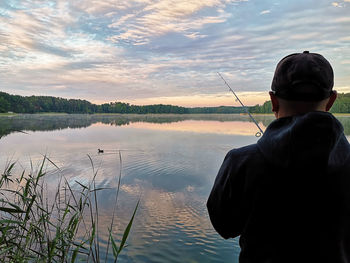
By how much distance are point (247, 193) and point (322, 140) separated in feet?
1.09

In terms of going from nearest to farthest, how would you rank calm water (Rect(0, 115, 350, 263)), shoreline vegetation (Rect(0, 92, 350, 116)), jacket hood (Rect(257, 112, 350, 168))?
jacket hood (Rect(257, 112, 350, 168)) → calm water (Rect(0, 115, 350, 263)) → shoreline vegetation (Rect(0, 92, 350, 116))

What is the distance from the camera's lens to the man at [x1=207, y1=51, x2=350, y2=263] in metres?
0.86

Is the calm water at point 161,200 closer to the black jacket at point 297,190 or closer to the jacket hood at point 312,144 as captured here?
the black jacket at point 297,190

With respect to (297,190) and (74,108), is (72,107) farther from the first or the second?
(297,190)

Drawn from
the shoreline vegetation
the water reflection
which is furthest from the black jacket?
the shoreline vegetation

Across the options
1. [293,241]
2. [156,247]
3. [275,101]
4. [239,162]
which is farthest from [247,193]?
[156,247]

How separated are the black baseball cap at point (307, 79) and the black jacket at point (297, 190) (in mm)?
115

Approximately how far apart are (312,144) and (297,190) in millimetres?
178

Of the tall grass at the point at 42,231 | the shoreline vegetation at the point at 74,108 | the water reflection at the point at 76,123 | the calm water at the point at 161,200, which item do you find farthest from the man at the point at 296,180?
the shoreline vegetation at the point at 74,108

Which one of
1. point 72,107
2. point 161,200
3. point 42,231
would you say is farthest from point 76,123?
point 72,107

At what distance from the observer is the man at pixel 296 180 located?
86 centimetres

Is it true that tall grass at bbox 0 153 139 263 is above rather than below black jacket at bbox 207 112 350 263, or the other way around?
below

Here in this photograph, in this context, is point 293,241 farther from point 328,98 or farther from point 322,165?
point 328,98

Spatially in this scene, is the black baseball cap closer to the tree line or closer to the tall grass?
the tall grass
